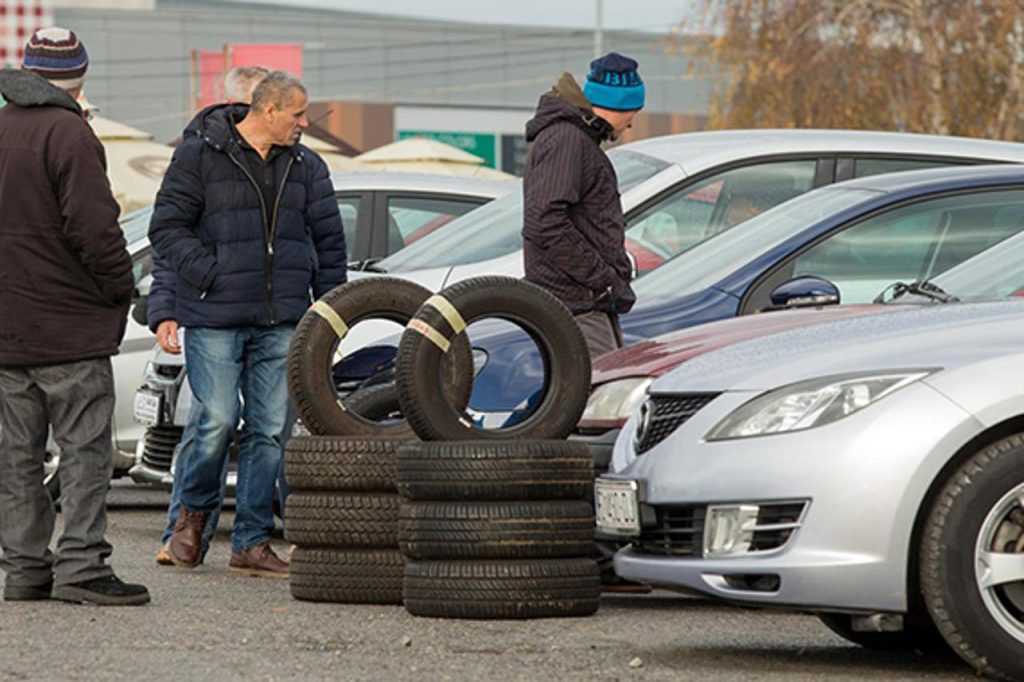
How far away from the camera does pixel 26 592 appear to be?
27.5 ft

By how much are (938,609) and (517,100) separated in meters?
75.8

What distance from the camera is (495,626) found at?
25.0ft

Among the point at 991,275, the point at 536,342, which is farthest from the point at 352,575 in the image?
the point at 991,275

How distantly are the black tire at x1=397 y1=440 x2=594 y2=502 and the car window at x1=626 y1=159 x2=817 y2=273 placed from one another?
296 centimetres

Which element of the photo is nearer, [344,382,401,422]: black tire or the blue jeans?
[344,382,401,422]: black tire

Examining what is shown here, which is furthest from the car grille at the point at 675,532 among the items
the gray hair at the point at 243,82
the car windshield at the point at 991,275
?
the gray hair at the point at 243,82

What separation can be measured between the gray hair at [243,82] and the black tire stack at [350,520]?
218cm

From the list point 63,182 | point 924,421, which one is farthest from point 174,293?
point 924,421

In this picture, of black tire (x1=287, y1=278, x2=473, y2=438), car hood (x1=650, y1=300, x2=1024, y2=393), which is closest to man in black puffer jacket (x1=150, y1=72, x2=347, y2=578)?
black tire (x1=287, y1=278, x2=473, y2=438)

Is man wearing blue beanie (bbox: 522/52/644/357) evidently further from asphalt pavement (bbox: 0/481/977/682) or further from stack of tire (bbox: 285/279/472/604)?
asphalt pavement (bbox: 0/481/977/682)

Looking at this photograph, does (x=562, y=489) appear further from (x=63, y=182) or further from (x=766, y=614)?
(x=63, y=182)

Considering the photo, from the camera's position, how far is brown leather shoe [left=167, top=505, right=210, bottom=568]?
951 centimetres

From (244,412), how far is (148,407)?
216 centimetres

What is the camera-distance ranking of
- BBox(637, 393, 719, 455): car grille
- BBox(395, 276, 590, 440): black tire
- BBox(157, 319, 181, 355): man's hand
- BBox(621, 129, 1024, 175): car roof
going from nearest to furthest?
1. BBox(637, 393, 719, 455): car grille
2. BBox(395, 276, 590, 440): black tire
3. BBox(157, 319, 181, 355): man's hand
4. BBox(621, 129, 1024, 175): car roof
